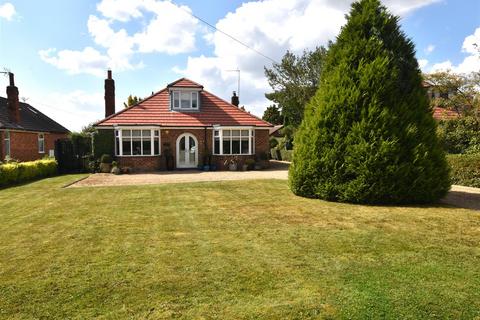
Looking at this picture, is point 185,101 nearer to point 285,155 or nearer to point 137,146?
point 137,146

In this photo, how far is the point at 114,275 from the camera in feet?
14.2

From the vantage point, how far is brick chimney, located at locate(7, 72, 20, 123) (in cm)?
2376

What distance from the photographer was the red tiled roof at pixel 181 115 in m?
22.3

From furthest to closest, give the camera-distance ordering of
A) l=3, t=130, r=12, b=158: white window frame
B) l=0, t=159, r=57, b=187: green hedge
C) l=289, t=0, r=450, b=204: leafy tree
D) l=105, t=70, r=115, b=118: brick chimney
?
l=105, t=70, r=115, b=118: brick chimney < l=3, t=130, r=12, b=158: white window frame < l=0, t=159, r=57, b=187: green hedge < l=289, t=0, r=450, b=204: leafy tree

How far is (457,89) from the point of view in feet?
73.5

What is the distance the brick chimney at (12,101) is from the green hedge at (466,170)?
27.0 meters

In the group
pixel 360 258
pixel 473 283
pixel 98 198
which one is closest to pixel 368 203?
pixel 360 258

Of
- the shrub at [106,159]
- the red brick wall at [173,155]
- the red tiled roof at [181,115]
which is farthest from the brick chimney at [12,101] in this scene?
the red brick wall at [173,155]

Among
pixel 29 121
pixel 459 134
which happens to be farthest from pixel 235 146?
pixel 29 121

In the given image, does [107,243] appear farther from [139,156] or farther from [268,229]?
[139,156]

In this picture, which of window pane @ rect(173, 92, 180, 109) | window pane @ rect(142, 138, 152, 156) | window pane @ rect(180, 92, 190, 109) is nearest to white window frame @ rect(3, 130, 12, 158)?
window pane @ rect(142, 138, 152, 156)

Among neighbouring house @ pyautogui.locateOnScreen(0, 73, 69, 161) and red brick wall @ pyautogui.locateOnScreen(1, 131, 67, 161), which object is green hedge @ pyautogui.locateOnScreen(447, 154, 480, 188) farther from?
red brick wall @ pyautogui.locateOnScreen(1, 131, 67, 161)

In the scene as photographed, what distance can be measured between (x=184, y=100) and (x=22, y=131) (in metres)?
12.5

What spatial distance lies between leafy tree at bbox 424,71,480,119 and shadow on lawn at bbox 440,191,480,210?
11.9 m
